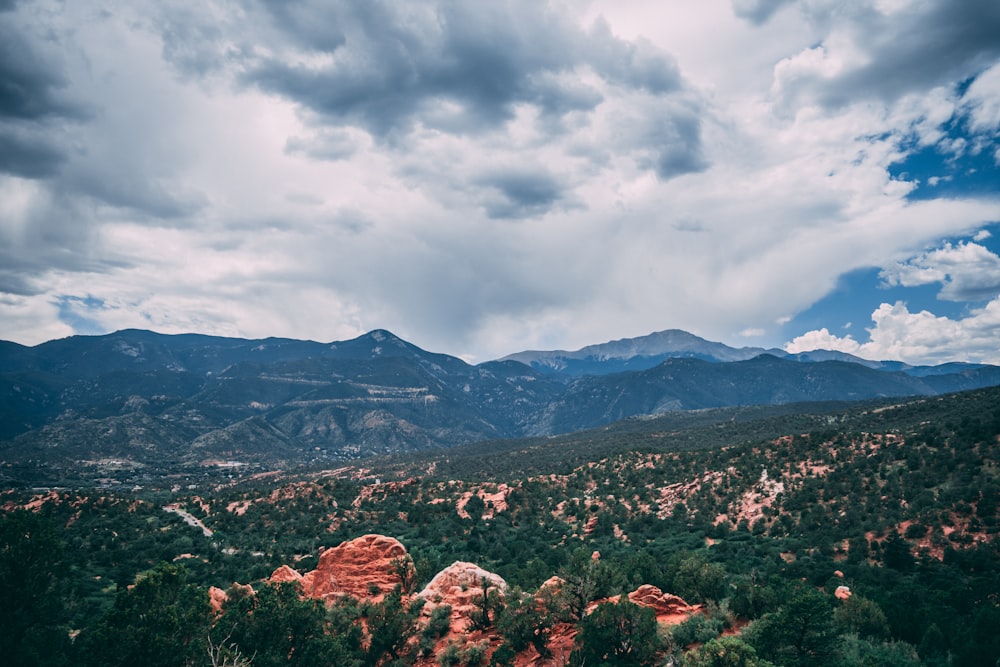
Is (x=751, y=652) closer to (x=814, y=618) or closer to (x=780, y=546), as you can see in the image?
(x=814, y=618)

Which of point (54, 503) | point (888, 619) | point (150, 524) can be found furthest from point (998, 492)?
point (54, 503)

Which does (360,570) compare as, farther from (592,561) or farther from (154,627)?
(592,561)

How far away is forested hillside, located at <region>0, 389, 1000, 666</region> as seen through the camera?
24.3m

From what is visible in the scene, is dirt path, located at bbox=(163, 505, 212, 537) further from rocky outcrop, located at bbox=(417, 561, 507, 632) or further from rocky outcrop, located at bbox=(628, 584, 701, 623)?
rocky outcrop, located at bbox=(628, 584, 701, 623)

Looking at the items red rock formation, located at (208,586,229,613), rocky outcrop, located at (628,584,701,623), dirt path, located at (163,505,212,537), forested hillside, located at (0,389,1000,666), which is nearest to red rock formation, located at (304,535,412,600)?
forested hillside, located at (0,389,1000,666)

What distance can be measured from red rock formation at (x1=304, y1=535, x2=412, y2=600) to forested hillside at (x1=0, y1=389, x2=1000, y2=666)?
0.52 meters

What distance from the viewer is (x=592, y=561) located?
32.8 m

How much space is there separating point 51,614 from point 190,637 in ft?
26.6

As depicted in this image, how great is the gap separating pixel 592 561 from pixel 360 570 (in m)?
18.3

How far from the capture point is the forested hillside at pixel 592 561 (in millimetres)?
24312

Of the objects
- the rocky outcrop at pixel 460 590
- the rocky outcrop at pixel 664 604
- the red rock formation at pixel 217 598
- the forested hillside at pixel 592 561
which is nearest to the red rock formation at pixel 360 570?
the forested hillside at pixel 592 561

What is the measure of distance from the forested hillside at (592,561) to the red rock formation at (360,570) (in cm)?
52

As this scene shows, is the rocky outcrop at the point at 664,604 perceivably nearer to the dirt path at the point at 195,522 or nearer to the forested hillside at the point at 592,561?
the forested hillside at the point at 592,561

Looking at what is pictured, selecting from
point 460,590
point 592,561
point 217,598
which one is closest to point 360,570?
point 460,590
